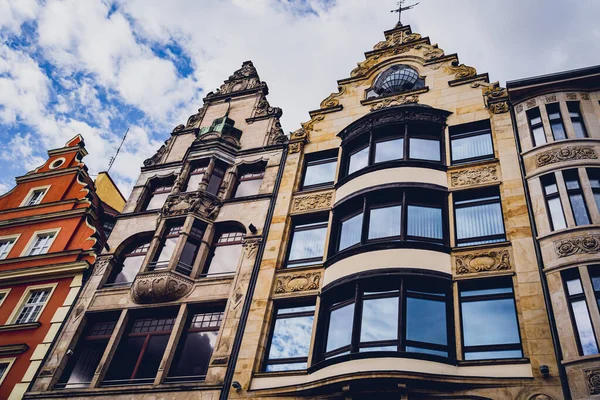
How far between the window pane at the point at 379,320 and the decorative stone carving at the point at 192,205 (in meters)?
8.83

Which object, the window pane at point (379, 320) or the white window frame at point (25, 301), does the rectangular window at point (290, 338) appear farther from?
the white window frame at point (25, 301)

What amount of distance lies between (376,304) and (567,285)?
5385mm

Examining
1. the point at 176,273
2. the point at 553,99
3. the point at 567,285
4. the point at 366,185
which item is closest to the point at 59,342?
the point at 176,273

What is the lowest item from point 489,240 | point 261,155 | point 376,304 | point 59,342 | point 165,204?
point 59,342

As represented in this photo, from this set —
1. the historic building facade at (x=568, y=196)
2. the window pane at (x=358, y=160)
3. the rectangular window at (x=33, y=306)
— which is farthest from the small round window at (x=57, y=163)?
the historic building facade at (x=568, y=196)

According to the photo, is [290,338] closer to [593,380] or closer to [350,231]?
[350,231]

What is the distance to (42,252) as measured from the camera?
2405 cm

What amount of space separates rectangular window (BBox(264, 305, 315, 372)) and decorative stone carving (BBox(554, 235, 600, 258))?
26.1 ft

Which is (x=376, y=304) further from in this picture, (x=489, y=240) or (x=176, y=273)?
(x=176, y=273)

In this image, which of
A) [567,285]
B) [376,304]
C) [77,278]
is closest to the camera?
[567,285]

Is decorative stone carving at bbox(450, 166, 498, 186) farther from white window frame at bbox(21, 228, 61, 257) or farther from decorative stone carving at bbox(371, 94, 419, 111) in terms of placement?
white window frame at bbox(21, 228, 61, 257)

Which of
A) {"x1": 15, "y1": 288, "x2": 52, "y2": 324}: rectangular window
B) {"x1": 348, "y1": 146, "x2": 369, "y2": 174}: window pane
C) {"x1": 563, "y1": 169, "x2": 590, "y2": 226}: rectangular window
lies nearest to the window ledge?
{"x1": 15, "y1": 288, "x2": 52, "y2": 324}: rectangular window

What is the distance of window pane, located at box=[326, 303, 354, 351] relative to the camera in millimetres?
16219

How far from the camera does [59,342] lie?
20.2m
